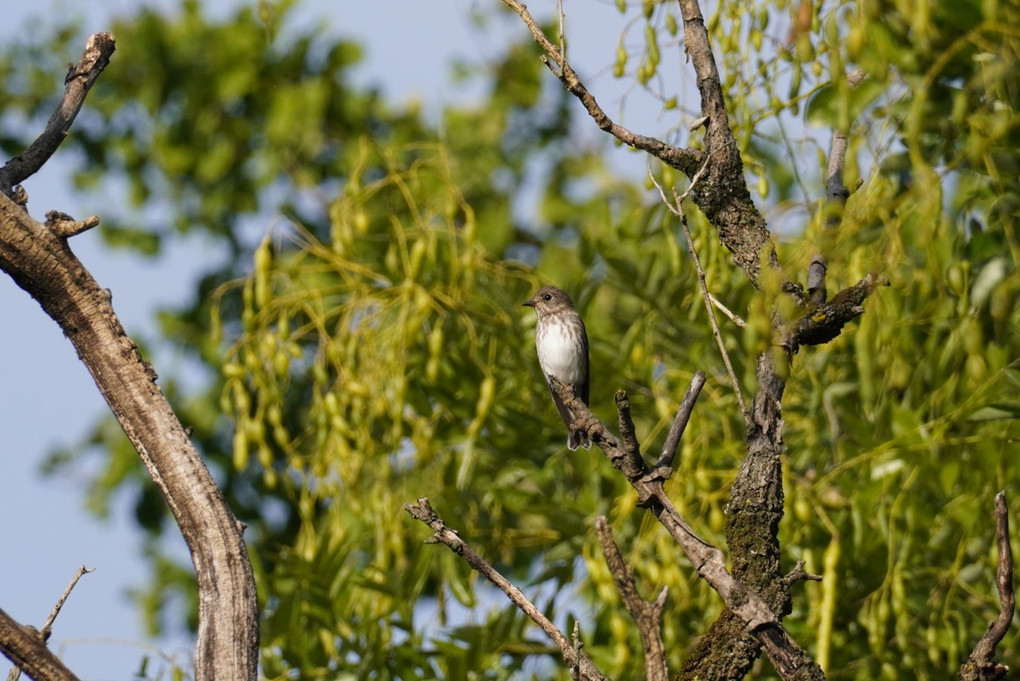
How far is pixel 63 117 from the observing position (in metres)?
3.09

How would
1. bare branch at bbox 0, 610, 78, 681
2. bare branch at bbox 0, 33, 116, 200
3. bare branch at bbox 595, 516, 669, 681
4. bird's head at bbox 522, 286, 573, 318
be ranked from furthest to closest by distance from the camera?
bird's head at bbox 522, 286, 573, 318 < bare branch at bbox 595, 516, 669, 681 < bare branch at bbox 0, 33, 116, 200 < bare branch at bbox 0, 610, 78, 681

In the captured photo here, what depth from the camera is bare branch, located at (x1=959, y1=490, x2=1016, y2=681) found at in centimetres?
251

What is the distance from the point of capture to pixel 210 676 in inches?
111

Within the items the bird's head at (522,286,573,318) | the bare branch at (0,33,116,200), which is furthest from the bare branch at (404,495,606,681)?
the bird's head at (522,286,573,318)

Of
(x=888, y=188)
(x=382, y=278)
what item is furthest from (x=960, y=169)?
(x=382, y=278)

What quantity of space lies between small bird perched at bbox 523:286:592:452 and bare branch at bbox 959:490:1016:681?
2.95 metres

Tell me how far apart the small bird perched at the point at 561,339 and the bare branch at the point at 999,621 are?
2.95m

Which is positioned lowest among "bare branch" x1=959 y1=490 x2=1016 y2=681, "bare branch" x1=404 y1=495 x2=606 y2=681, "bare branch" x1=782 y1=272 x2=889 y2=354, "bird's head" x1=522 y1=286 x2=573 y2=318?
"bare branch" x1=404 y1=495 x2=606 y2=681

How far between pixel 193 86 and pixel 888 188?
4.00m

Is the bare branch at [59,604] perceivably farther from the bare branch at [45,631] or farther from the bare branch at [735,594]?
the bare branch at [735,594]

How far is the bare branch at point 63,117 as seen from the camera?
116 inches

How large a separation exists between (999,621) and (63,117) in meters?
2.34

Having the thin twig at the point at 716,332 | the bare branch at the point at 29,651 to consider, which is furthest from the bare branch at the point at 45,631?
the thin twig at the point at 716,332

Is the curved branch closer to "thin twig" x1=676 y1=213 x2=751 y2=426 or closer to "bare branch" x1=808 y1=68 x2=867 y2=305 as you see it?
"thin twig" x1=676 y1=213 x2=751 y2=426
